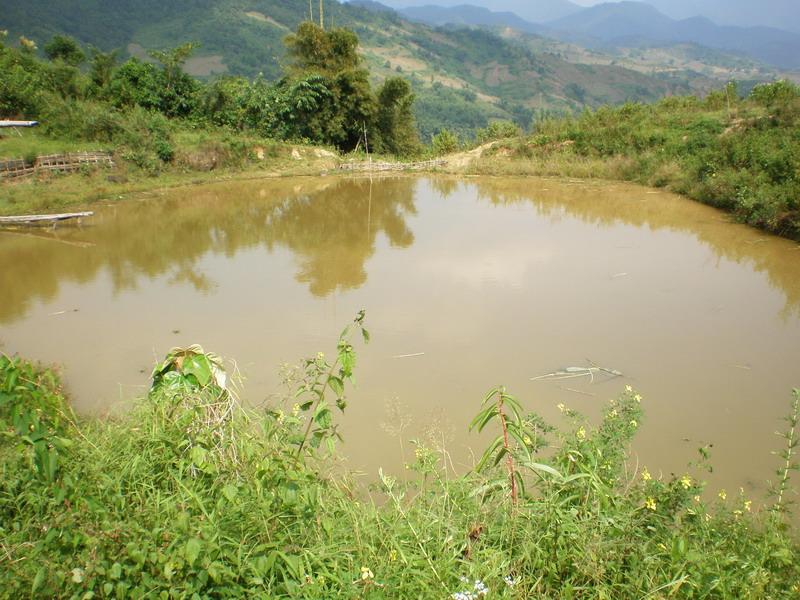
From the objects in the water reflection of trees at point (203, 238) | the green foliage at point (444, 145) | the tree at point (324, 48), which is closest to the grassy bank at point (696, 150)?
the green foliage at point (444, 145)

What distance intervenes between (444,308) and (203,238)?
4.15m

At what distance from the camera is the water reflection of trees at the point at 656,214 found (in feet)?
20.3

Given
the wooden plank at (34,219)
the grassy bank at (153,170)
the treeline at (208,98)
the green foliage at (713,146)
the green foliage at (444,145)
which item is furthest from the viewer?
the green foliage at (444,145)

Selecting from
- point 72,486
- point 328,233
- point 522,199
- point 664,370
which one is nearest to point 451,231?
point 328,233

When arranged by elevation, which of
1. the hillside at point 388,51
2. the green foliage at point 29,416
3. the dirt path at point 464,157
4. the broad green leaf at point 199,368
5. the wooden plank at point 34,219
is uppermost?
the hillside at point 388,51

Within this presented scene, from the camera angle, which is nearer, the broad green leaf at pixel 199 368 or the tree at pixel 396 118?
the broad green leaf at pixel 199 368

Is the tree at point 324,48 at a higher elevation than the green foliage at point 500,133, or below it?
higher

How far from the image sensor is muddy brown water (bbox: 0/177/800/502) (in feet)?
11.1

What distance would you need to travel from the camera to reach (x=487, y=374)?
382 cm

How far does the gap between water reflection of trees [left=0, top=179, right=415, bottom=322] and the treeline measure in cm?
297

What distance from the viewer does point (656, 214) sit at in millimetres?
8570

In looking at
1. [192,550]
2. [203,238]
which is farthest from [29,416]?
[203,238]

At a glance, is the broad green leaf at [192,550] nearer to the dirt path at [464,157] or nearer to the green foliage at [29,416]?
the green foliage at [29,416]

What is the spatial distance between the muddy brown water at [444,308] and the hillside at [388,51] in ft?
118
